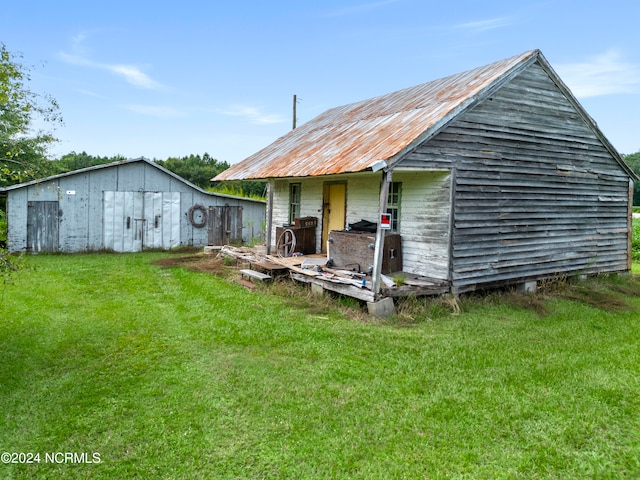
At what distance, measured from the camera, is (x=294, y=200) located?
13.7 metres

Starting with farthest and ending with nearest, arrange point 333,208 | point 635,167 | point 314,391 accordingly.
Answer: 1. point 635,167
2. point 333,208
3. point 314,391

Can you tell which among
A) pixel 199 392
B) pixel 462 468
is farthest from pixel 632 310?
pixel 199 392

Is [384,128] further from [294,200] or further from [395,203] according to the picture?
[294,200]

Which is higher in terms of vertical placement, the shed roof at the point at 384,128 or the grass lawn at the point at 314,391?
the shed roof at the point at 384,128

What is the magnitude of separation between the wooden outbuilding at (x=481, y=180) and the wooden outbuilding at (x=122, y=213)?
667 centimetres

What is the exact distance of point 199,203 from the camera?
18031 mm

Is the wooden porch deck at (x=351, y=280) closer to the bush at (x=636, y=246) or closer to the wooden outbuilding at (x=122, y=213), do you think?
the wooden outbuilding at (x=122, y=213)

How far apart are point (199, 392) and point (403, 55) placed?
583 inches

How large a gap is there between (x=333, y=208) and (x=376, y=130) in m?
2.79

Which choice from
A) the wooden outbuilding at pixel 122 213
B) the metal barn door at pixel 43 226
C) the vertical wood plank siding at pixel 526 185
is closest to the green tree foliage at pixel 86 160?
the wooden outbuilding at pixel 122 213

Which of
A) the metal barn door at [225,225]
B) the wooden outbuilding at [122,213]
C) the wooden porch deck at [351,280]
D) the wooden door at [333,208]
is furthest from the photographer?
the metal barn door at [225,225]

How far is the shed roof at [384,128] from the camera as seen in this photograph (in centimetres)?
806

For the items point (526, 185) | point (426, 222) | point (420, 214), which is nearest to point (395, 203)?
point (420, 214)

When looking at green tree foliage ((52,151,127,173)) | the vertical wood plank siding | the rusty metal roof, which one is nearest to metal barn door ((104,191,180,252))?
the rusty metal roof
